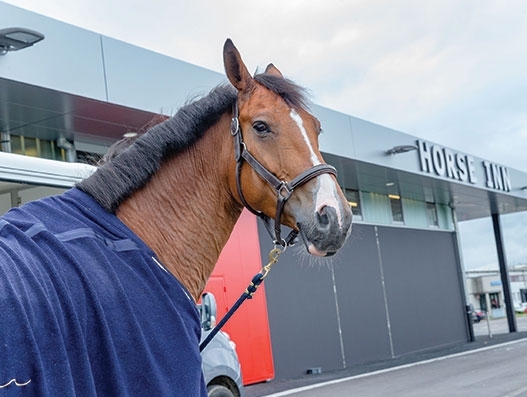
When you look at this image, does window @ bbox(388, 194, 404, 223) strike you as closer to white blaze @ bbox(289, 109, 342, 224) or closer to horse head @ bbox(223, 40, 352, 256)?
horse head @ bbox(223, 40, 352, 256)

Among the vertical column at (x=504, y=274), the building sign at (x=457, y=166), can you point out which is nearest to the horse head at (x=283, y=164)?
the building sign at (x=457, y=166)

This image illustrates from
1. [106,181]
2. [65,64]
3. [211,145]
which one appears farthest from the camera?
[65,64]

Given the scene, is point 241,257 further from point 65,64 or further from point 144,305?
point 144,305

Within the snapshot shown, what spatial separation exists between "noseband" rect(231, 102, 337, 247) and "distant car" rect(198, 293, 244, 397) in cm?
336

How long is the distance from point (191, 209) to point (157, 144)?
13.0 inches

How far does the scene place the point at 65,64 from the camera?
1020cm

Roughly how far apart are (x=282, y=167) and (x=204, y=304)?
11.9 ft

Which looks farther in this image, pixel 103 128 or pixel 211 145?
pixel 103 128

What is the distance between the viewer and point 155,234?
2766 millimetres

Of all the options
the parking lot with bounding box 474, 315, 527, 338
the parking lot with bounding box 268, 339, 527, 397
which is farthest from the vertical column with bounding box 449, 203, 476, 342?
the parking lot with bounding box 268, 339, 527, 397

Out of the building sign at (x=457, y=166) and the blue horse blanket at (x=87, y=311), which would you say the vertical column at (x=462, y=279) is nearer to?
the building sign at (x=457, y=166)

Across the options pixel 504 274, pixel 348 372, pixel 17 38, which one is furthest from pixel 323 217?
pixel 504 274

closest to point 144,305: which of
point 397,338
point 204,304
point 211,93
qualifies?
point 211,93

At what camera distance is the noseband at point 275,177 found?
281 cm
